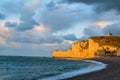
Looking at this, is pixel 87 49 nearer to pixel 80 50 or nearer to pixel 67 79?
pixel 80 50

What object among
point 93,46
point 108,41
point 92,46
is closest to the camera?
point 93,46

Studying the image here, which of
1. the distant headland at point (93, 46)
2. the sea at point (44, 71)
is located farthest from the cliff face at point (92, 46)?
the sea at point (44, 71)

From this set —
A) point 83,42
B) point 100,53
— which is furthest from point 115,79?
point 83,42

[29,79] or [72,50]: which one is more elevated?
[72,50]

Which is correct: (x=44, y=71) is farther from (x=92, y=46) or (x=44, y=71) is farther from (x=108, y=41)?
(x=108, y=41)

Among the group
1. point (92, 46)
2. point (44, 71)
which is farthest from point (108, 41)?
point (44, 71)

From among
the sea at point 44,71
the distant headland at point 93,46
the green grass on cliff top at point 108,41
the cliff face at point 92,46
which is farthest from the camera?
the green grass on cliff top at point 108,41

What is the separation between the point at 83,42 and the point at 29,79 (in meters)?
157

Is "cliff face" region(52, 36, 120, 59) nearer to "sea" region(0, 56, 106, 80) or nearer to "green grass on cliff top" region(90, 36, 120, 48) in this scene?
"green grass on cliff top" region(90, 36, 120, 48)

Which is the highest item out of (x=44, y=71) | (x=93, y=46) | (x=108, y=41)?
(x=108, y=41)

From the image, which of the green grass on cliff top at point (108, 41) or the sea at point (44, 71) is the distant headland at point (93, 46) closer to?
the green grass on cliff top at point (108, 41)

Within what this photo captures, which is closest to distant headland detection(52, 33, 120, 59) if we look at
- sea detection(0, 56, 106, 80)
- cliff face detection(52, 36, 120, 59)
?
cliff face detection(52, 36, 120, 59)

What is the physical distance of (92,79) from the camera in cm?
2362

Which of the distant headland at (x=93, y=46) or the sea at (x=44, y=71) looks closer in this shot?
the sea at (x=44, y=71)
